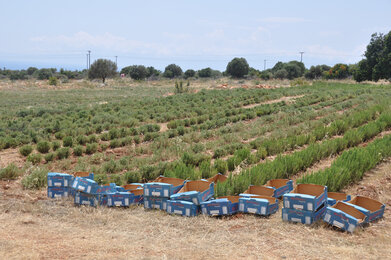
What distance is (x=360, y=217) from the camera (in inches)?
222

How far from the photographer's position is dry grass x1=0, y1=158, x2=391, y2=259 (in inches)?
180

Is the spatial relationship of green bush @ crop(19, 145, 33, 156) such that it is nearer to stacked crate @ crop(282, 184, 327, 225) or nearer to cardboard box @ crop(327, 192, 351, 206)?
stacked crate @ crop(282, 184, 327, 225)

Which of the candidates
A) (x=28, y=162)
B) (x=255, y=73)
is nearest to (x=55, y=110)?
(x=28, y=162)

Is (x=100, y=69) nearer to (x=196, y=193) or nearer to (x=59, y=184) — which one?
(x=59, y=184)

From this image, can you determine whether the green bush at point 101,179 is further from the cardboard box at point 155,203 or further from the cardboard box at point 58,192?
the cardboard box at point 155,203

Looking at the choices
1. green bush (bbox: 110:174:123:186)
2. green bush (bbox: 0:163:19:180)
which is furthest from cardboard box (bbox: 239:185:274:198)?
green bush (bbox: 0:163:19:180)

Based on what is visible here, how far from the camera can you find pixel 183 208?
6074mm

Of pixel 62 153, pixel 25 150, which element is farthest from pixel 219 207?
pixel 25 150

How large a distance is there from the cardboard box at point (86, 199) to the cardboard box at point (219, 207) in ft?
6.88

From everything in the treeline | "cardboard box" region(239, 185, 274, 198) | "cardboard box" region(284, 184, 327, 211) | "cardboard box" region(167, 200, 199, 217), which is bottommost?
"cardboard box" region(167, 200, 199, 217)

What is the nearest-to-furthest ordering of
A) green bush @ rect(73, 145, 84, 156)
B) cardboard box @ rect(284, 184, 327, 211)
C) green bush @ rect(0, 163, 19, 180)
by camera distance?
cardboard box @ rect(284, 184, 327, 211)
green bush @ rect(0, 163, 19, 180)
green bush @ rect(73, 145, 84, 156)

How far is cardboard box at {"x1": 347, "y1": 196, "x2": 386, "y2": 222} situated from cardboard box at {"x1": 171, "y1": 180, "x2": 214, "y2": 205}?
2.41 meters

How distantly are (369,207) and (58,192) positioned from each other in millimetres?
5889

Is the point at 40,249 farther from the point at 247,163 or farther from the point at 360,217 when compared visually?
the point at 247,163
